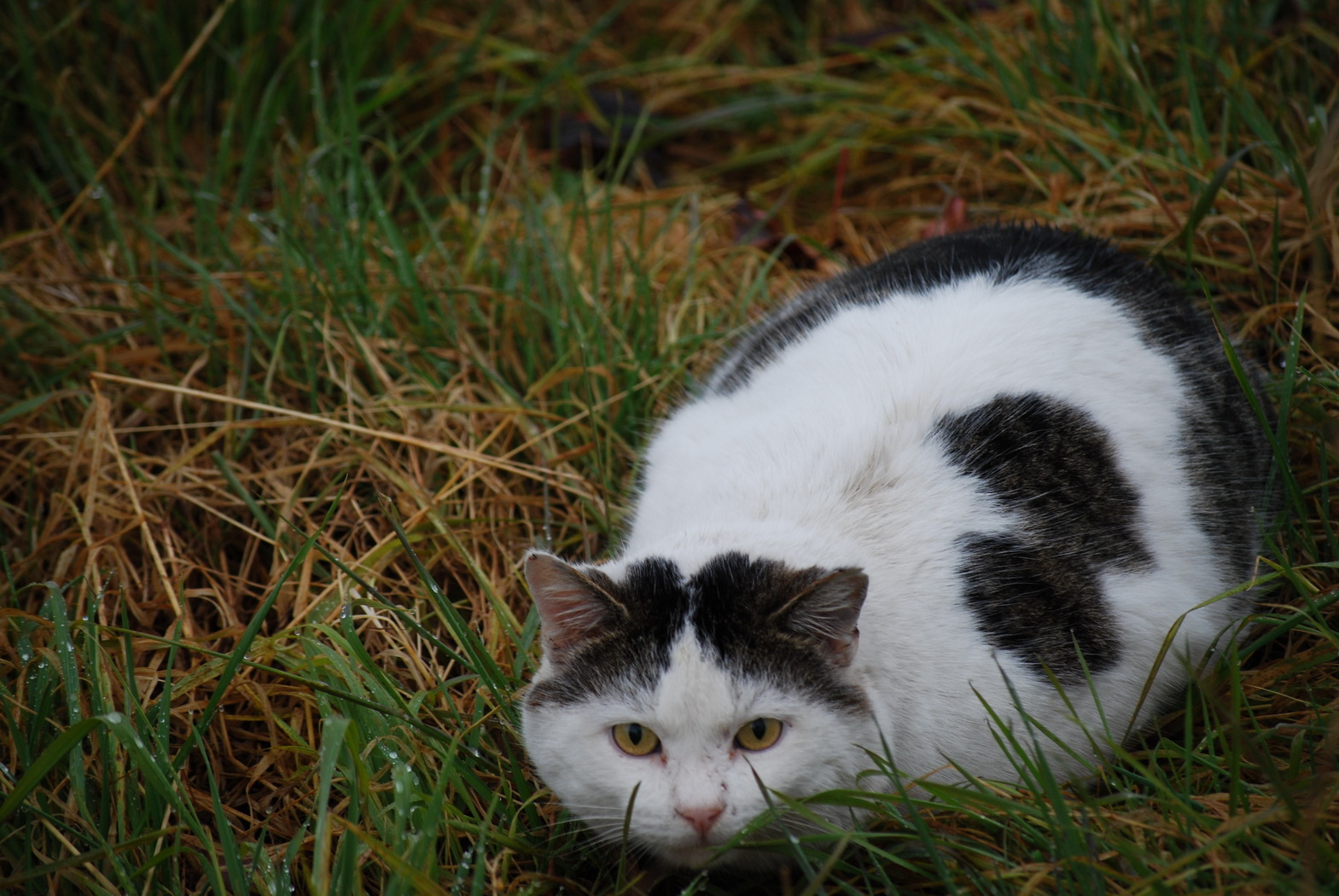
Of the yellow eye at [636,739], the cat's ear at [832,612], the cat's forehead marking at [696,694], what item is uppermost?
the cat's ear at [832,612]

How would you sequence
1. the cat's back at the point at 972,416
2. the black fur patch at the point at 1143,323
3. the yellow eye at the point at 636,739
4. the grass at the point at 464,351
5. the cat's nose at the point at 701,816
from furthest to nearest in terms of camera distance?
the black fur patch at the point at 1143,323 → the cat's back at the point at 972,416 → the grass at the point at 464,351 → the yellow eye at the point at 636,739 → the cat's nose at the point at 701,816

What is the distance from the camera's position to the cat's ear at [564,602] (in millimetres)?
1830

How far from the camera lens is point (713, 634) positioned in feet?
5.91

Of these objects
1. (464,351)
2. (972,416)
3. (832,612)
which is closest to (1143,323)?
(972,416)

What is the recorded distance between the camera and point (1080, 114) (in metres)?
3.63

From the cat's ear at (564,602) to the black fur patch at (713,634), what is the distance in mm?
25

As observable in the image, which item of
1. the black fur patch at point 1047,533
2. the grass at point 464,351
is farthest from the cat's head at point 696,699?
the black fur patch at point 1047,533

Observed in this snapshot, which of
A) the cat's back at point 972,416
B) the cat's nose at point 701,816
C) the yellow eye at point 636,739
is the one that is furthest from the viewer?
the cat's back at point 972,416

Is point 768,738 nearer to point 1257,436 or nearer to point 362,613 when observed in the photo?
point 362,613

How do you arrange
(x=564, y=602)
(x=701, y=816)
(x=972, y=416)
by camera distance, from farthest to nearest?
(x=972, y=416) → (x=564, y=602) → (x=701, y=816)

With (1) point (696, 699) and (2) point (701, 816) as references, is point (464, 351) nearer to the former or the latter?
(1) point (696, 699)

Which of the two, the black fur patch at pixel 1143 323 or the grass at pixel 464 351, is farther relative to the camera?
the black fur patch at pixel 1143 323

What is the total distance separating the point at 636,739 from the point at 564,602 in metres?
0.27

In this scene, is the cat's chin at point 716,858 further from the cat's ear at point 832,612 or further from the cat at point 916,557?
the cat's ear at point 832,612
